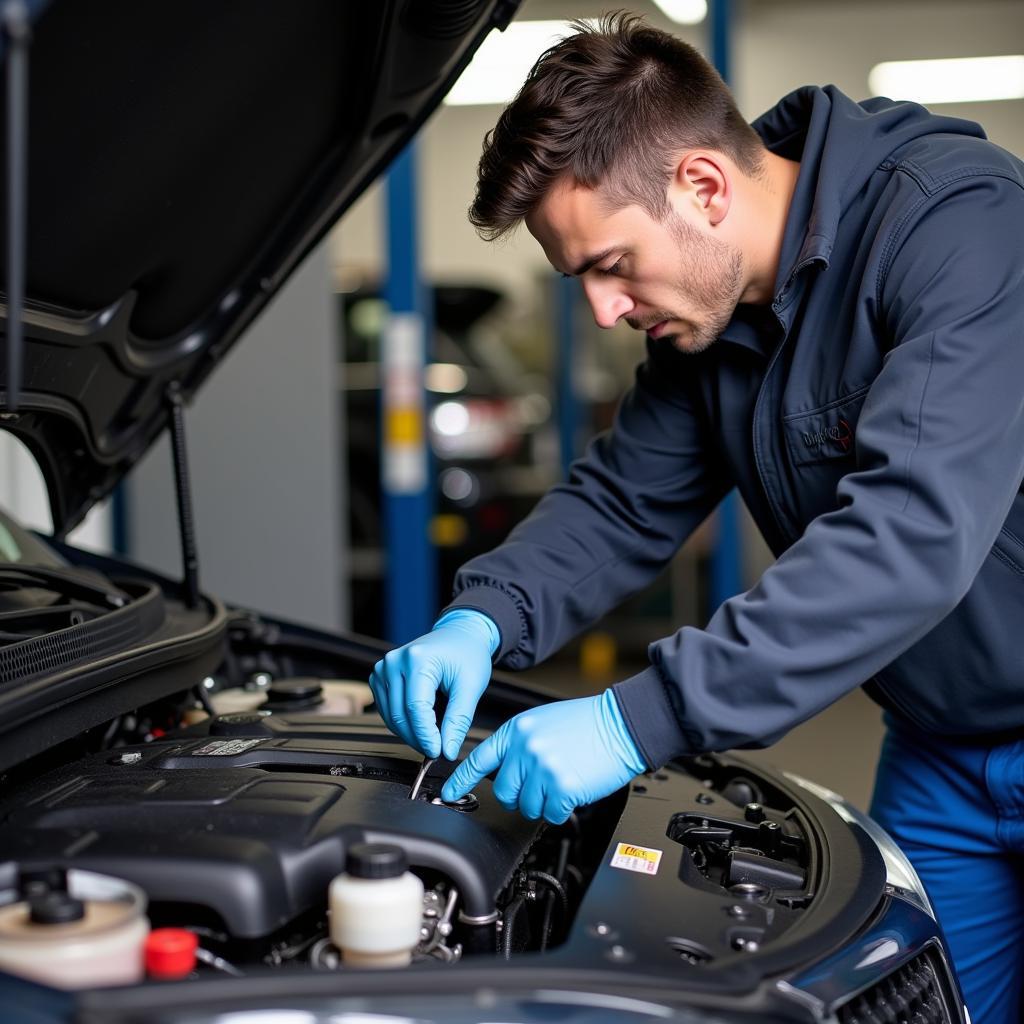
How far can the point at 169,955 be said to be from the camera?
0.85 metres

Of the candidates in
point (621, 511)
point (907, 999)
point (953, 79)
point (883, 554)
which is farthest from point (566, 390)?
point (907, 999)

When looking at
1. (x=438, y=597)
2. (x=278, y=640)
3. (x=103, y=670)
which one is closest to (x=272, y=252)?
(x=278, y=640)

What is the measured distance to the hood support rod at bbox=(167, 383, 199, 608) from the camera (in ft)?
5.60

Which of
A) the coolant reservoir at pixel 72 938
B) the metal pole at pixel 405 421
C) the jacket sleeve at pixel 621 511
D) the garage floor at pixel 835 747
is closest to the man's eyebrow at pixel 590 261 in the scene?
the jacket sleeve at pixel 621 511

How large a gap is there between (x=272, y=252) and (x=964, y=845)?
116cm

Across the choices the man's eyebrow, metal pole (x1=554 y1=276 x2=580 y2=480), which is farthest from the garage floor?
the man's eyebrow

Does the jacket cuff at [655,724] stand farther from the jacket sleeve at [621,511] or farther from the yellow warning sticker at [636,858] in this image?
the jacket sleeve at [621,511]

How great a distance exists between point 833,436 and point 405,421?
307cm

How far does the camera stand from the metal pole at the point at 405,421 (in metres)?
4.32

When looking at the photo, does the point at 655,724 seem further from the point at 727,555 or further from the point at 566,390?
the point at 566,390

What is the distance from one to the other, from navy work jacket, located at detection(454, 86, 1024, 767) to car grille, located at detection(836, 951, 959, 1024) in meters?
0.23

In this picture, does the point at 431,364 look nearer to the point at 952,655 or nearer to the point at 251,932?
the point at 952,655

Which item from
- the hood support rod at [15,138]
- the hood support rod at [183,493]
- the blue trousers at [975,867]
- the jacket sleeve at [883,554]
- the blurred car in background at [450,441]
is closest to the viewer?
the hood support rod at [15,138]

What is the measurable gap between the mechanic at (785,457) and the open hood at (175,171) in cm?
21
